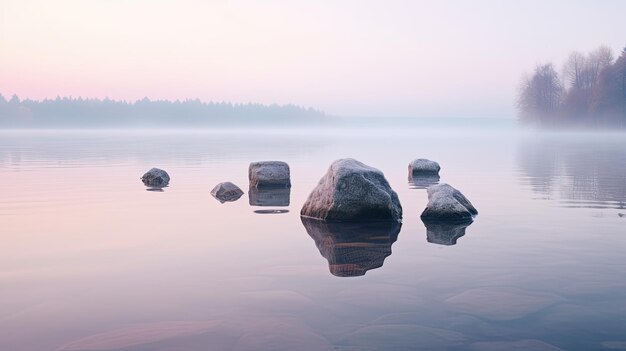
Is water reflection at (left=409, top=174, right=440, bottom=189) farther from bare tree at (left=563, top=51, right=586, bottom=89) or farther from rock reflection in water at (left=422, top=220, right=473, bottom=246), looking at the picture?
bare tree at (left=563, top=51, right=586, bottom=89)

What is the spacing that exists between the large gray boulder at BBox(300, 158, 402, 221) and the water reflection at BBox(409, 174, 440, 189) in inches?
288

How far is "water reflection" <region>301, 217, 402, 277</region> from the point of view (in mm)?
8086

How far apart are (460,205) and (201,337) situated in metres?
8.28

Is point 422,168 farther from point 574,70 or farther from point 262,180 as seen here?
point 574,70

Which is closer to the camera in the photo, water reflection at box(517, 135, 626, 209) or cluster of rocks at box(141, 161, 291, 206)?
water reflection at box(517, 135, 626, 209)

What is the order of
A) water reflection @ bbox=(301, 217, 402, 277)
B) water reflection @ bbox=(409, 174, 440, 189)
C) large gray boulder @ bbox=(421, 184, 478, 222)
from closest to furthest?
water reflection @ bbox=(301, 217, 402, 277) → large gray boulder @ bbox=(421, 184, 478, 222) → water reflection @ bbox=(409, 174, 440, 189)

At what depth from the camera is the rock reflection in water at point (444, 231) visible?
9.90 meters

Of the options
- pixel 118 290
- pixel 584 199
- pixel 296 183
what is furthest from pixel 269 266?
pixel 296 183

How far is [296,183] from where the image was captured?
2066 centimetres

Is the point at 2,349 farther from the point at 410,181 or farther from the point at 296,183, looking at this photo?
the point at 410,181

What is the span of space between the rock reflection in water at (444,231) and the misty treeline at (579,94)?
275 feet

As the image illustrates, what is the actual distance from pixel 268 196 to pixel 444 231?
7.20 metres

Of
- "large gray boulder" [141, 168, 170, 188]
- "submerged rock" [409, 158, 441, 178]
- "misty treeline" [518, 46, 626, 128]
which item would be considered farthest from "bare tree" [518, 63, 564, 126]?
"large gray boulder" [141, 168, 170, 188]

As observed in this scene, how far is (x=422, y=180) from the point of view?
21641mm
